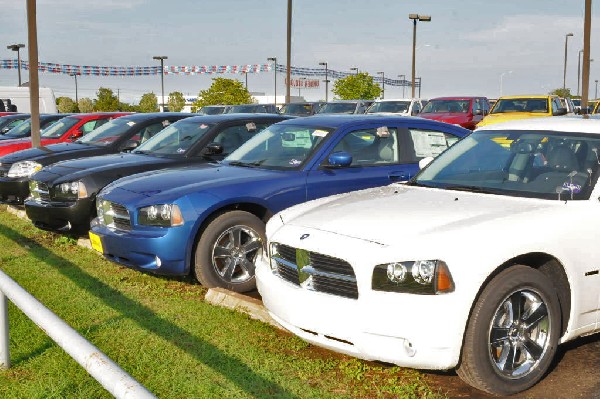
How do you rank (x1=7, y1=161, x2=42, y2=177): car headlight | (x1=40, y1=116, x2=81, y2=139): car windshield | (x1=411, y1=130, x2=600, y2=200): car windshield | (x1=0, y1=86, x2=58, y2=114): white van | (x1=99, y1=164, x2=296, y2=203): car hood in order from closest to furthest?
(x1=411, y1=130, x2=600, y2=200): car windshield < (x1=99, y1=164, x2=296, y2=203): car hood < (x1=7, y1=161, x2=42, y2=177): car headlight < (x1=40, y1=116, x2=81, y2=139): car windshield < (x1=0, y1=86, x2=58, y2=114): white van

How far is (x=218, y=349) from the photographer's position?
515 centimetres

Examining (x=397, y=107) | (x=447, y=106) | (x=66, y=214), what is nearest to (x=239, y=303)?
(x=66, y=214)

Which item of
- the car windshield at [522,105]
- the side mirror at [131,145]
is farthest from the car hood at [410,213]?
the car windshield at [522,105]

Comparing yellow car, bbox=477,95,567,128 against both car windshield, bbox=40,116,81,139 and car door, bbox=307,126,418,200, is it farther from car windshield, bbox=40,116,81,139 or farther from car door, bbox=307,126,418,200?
car door, bbox=307,126,418,200

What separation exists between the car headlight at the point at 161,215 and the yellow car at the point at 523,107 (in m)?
15.1

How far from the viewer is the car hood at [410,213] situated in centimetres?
436

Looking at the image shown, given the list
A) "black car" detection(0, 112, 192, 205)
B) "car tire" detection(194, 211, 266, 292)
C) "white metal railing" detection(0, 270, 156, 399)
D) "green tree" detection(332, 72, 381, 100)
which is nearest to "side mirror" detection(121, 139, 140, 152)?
"black car" detection(0, 112, 192, 205)

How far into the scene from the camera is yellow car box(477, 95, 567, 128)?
2058 centimetres

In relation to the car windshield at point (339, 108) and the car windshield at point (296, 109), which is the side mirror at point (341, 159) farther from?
the car windshield at point (296, 109)

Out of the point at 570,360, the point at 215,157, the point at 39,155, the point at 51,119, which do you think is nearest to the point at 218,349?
the point at 570,360

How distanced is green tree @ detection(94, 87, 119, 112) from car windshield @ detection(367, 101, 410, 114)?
41382 mm

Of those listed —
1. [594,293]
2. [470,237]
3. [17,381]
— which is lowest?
[17,381]

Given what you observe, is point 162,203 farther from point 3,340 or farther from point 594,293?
point 594,293

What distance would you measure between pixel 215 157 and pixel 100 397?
16.5 feet
